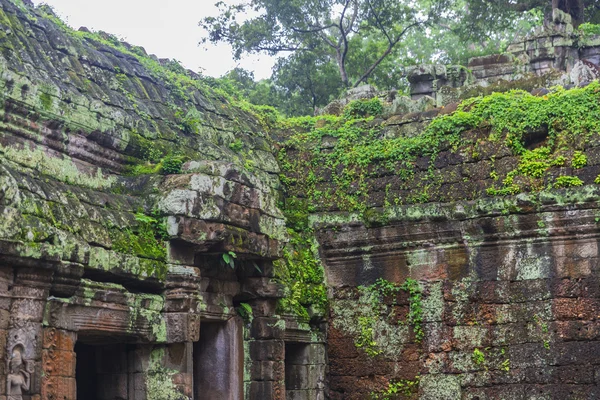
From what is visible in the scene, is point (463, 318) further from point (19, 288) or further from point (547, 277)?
point (19, 288)

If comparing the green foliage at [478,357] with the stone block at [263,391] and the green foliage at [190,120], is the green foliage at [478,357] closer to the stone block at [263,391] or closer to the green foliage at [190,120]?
the stone block at [263,391]

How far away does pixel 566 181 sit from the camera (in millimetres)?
10938

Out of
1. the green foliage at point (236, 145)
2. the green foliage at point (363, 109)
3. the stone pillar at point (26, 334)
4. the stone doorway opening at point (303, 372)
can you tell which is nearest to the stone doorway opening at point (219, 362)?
the stone doorway opening at point (303, 372)

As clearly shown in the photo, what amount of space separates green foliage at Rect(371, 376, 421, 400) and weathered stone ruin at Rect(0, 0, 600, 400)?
17 mm

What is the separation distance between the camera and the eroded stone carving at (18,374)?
712 centimetres

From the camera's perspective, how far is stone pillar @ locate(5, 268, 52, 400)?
23.5ft

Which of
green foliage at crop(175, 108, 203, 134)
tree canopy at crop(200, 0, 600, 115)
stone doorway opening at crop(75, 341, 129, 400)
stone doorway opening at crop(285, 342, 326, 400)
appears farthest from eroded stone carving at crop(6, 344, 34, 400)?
tree canopy at crop(200, 0, 600, 115)

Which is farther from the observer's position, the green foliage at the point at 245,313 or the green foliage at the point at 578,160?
the green foliage at the point at 578,160

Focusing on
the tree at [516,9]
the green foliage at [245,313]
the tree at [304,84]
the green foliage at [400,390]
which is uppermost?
the tree at [516,9]

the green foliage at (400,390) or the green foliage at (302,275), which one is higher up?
the green foliage at (302,275)

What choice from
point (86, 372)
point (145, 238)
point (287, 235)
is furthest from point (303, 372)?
point (145, 238)

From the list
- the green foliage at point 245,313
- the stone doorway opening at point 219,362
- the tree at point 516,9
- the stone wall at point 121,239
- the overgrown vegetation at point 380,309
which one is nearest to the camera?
the stone wall at point 121,239

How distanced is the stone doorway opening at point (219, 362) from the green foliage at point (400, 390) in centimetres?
203

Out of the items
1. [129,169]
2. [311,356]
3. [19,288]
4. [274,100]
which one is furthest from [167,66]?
[274,100]
